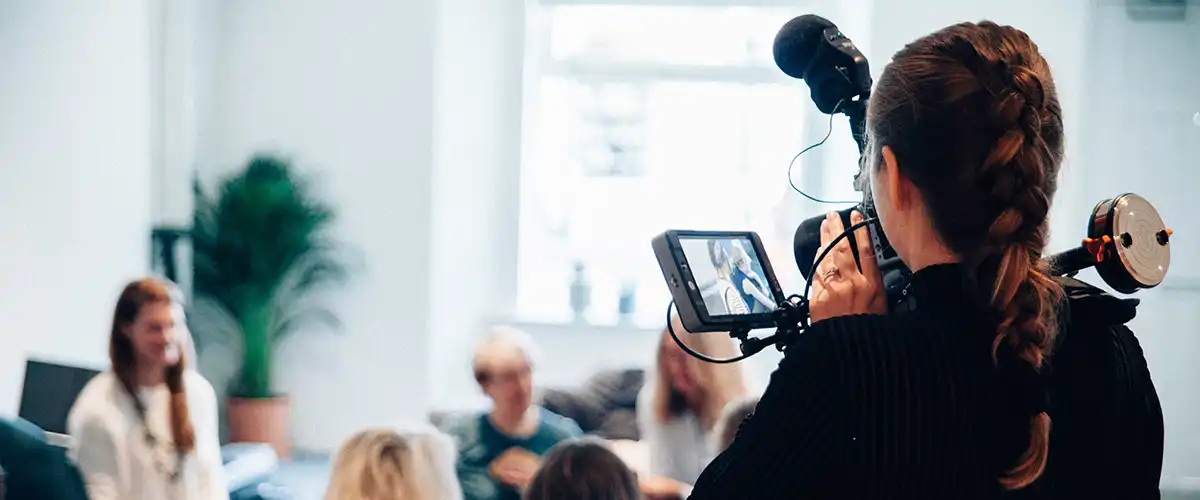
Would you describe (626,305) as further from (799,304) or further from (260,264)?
(799,304)

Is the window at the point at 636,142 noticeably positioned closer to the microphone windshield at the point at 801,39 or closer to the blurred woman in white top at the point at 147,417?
the blurred woman in white top at the point at 147,417

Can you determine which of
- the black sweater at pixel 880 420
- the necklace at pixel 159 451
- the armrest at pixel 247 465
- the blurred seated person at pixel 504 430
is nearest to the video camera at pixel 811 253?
the black sweater at pixel 880 420

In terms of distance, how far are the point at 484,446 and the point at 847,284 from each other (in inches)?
84.4

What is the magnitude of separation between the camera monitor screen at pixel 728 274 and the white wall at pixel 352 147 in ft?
12.6

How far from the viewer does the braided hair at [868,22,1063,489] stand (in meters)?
0.72

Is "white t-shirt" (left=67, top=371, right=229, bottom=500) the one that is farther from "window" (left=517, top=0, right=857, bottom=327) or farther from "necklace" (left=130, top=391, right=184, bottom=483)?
"window" (left=517, top=0, right=857, bottom=327)

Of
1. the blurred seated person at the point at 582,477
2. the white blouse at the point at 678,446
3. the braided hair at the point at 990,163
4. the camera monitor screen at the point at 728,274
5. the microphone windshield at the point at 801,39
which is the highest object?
the microphone windshield at the point at 801,39

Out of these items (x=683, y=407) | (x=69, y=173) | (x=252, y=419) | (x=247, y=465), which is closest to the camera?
(x=683, y=407)

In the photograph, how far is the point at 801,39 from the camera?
1075mm

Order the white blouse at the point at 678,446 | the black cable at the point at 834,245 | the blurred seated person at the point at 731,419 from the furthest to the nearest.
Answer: the white blouse at the point at 678,446 → the blurred seated person at the point at 731,419 → the black cable at the point at 834,245

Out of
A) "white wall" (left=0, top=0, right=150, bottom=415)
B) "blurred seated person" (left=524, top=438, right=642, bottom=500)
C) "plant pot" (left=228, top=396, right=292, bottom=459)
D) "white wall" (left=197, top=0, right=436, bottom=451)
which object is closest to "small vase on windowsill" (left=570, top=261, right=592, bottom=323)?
"white wall" (left=197, top=0, right=436, bottom=451)

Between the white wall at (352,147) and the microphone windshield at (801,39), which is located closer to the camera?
the microphone windshield at (801,39)

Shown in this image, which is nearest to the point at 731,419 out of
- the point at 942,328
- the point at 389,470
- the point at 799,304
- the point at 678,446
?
the point at 678,446

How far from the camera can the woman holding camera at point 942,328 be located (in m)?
0.68
